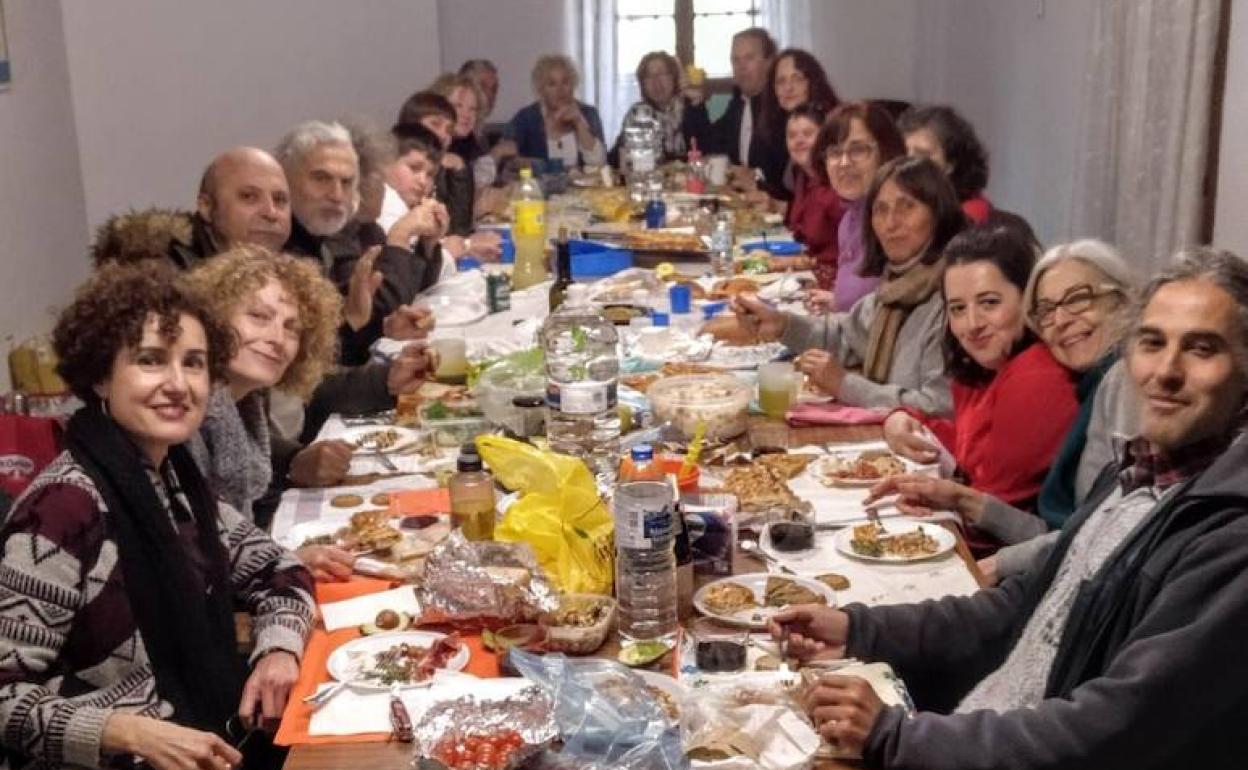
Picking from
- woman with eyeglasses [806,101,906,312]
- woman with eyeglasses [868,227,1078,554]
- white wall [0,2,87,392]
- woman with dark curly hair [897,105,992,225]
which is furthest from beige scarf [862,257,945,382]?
white wall [0,2,87,392]

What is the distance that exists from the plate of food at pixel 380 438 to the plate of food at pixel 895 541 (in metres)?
0.93

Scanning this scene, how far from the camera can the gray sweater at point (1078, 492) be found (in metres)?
A: 1.94

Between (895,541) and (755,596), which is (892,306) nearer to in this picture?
(895,541)

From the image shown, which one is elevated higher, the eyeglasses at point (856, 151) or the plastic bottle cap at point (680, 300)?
the eyeglasses at point (856, 151)

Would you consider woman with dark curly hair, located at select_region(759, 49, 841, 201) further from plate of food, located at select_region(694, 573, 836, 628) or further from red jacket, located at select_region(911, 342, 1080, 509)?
plate of food, located at select_region(694, 573, 836, 628)

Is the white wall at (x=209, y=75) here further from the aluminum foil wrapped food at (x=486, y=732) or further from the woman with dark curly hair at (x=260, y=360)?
the aluminum foil wrapped food at (x=486, y=732)

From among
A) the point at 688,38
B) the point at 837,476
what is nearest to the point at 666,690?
the point at 837,476

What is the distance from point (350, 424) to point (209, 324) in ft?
2.70

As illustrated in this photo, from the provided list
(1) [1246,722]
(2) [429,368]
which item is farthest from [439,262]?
(1) [1246,722]

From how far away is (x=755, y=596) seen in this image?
175cm

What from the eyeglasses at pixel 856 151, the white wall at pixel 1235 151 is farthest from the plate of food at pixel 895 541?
the white wall at pixel 1235 151

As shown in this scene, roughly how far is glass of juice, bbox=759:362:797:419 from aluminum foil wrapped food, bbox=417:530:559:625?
0.97 m

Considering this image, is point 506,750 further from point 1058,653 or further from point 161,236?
point 161,236

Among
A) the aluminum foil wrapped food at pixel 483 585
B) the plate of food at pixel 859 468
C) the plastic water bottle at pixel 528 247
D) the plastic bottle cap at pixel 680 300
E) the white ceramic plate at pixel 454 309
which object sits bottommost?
the plate of food at pixel 859 468
